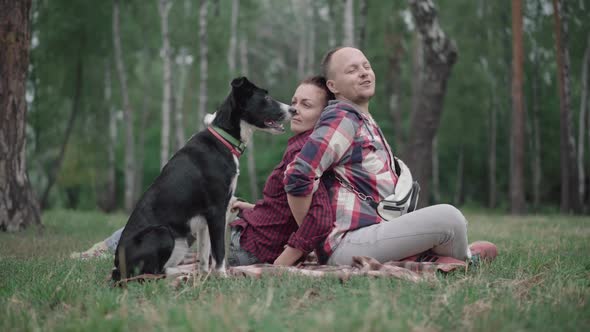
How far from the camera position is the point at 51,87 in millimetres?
21406

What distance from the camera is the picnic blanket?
3.54 m

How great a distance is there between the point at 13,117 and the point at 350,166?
6.08 meters

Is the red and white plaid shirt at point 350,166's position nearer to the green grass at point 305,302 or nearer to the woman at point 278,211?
the woman at point 278,211

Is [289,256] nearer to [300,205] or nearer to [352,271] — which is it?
[300,205]

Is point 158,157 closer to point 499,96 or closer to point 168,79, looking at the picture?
point 168,79

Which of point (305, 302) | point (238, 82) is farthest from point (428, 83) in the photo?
point (305, 302)

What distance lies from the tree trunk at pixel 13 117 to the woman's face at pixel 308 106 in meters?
5.38

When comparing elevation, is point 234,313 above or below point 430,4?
below

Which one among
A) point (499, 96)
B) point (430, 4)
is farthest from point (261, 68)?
point (430, 4)

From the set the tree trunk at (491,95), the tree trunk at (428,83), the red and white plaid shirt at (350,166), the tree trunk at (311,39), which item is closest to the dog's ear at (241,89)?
the red and white plaid shirt at (350,166)

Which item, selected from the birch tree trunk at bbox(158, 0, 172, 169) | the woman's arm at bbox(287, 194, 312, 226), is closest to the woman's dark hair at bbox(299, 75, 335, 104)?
the woman's arm at bbox(287, 194, 312, 226)

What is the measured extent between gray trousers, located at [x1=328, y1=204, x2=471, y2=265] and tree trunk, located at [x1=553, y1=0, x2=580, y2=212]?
1362 centimetres

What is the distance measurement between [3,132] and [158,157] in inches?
924

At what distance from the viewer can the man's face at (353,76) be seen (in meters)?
4.03
